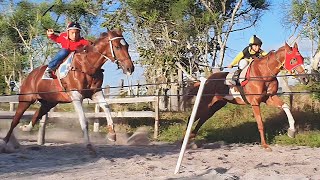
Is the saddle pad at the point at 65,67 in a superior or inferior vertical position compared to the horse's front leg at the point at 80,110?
superior

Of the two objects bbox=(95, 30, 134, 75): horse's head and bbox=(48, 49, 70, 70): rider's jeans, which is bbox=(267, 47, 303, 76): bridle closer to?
bbox=(95, 30, 134, 75): horse's head

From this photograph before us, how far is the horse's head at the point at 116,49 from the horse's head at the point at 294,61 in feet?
10.6

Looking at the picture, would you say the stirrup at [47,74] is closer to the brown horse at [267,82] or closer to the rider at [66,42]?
the rider at [66,42]

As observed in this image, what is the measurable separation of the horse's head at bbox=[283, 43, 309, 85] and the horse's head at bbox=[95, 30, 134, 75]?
3.22 meters

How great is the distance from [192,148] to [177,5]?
1064 centimetres

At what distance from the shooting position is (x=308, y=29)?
17.9 m

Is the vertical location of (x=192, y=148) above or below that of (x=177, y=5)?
below

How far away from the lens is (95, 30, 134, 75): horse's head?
332 inches

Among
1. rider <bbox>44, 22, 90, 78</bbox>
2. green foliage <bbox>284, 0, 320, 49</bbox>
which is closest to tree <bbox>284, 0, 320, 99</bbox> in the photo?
green foliage <bbox>284, 0, 320, 49</bbox>

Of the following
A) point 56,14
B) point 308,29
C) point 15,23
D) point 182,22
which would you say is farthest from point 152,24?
point 15,23

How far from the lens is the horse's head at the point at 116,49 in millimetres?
8445

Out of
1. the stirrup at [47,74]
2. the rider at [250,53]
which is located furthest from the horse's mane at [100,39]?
the rider at [250,53]

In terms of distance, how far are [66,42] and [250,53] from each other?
4125 millimetres

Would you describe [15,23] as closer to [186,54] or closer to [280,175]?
[186,54]
